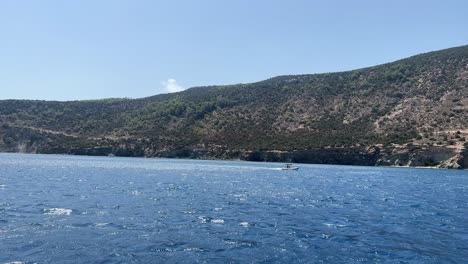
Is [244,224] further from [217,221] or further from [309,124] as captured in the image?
[309,124]

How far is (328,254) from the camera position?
77.3 feet

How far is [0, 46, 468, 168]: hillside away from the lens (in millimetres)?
126812

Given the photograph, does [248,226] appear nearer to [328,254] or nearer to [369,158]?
[328,254]

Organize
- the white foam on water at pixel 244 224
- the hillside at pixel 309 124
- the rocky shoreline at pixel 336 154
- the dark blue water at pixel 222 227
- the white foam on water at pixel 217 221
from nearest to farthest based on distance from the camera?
the dark blue water at pixel 222 227
the white foam on water at pixel 244 224
the white foam on water at pixel 217 221
the rocky shoreline at pixel 336 154
the hillside at pixel 309 124

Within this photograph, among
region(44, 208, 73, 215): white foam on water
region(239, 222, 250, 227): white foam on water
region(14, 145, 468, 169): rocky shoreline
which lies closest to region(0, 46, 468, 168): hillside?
region(14, 145, 468, 169): rocky shoreline

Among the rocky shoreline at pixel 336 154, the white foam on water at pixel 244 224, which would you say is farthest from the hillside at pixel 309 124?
the white foam on water at pixel 244 224

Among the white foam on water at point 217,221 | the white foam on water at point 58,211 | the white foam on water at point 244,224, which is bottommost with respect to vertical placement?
the white foam on water at point 244,224

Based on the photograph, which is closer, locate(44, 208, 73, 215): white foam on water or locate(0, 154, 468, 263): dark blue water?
locate(0, 154, 468, 263): dark blue water

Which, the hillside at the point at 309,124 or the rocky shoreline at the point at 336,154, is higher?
the hillside at the point at 309,124

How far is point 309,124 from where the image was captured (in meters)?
155

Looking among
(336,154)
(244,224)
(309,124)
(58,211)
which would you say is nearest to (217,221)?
(244,224)

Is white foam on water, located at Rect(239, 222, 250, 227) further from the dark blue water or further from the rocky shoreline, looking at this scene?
the rocky shoreline

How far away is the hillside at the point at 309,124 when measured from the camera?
127 m

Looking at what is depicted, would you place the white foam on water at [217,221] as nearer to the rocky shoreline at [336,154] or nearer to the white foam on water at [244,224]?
the white foam on water at [244,224]
